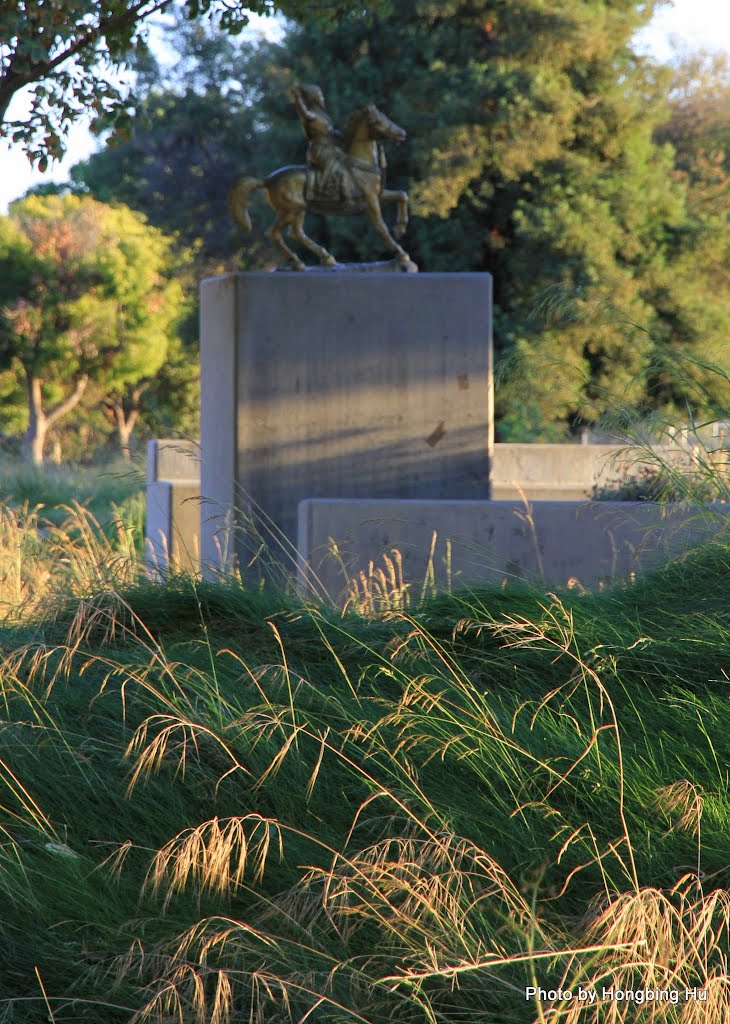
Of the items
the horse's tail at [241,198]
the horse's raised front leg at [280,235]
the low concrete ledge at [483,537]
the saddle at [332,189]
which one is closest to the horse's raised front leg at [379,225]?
the saddle at [332,189]

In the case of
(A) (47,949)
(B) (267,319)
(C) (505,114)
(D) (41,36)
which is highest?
(C) (505,114)

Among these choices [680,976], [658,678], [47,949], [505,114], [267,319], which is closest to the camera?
[680,976]

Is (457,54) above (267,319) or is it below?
above

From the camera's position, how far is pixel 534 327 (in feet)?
62.9

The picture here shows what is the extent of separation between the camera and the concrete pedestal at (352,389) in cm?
772

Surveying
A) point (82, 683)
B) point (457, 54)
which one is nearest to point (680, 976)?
point (82, 683)

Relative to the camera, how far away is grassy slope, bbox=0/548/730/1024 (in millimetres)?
2342

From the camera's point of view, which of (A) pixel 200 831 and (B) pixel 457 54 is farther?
(B) pixel 457 54

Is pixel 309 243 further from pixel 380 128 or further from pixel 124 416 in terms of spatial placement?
pixel 124 416

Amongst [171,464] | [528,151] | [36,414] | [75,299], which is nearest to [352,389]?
[171,464]

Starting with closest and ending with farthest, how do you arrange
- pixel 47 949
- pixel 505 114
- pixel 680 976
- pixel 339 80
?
1. pixel 680 976
2. pixel 47 949
3. pixel 505 114
4. pixel 339 80

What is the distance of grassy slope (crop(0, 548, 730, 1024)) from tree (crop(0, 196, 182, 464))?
26.4 meters

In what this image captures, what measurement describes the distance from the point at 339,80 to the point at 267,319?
13.7 metres

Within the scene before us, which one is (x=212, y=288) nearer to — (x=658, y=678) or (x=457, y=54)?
(x=658, y=678)
